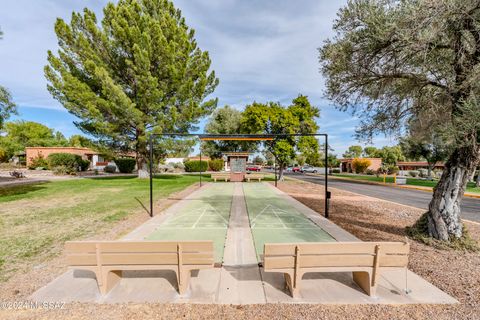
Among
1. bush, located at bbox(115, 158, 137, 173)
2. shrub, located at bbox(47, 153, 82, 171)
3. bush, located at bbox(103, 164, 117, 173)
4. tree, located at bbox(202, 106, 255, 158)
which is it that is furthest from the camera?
tree, located at bbox(202, 106, 255, 158)

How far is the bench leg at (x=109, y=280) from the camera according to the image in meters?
3.50

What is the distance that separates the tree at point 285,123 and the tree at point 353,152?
85.9 meters

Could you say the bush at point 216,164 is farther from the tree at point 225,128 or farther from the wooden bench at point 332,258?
the wooden bench at point 332,258

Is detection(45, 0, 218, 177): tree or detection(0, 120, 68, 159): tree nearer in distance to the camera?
detection(45, 0, 218, 177): tree

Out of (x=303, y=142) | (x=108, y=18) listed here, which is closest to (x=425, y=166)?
(x=303, y=142)

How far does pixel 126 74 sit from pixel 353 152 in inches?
3947

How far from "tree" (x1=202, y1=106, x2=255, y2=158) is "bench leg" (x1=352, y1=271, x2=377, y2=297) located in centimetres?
3587

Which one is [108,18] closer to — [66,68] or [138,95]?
[66,68]

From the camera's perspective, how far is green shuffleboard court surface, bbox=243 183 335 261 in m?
6.28

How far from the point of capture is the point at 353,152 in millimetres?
101625

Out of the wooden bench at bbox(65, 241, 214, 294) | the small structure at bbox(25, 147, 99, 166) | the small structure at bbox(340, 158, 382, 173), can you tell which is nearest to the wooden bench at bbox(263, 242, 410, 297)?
the wooden bench at bbox(65, 241, 214, 294)

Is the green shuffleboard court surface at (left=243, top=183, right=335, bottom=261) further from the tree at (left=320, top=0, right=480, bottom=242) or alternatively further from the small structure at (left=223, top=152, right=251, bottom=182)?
the small structure at (left=223, top=152, right=251, bottom=182)

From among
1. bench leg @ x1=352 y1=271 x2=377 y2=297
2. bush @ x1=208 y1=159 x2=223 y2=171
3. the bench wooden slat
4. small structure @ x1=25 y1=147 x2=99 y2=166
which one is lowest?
bench leg @ x1=352 y1=271 x2=377 y2=297

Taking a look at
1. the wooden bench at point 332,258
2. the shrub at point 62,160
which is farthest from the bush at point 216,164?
the wooden bench at point 332,258
